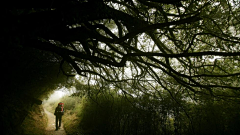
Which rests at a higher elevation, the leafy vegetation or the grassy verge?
the leafy vegetation

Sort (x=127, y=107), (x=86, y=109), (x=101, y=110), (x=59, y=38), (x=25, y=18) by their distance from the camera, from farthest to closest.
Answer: (x=86, y=109) → (x=101, y=110) → (x=127, y=107) → (x=59, y=38) → (x=25, y=18)

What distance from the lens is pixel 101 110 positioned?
24.8 feet

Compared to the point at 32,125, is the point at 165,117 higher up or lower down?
higher up

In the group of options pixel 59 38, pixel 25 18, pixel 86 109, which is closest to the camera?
pixel 25 18

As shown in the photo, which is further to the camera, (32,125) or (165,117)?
(32,125)

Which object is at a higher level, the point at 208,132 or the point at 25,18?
the point at 25,18

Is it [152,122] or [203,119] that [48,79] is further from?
[203,119]

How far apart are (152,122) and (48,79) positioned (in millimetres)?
6686

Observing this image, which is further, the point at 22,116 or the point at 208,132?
the point at 22,116

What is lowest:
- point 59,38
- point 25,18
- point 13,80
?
point 13,80

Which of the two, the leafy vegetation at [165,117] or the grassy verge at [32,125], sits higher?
the leafy vegetation at [165,117]

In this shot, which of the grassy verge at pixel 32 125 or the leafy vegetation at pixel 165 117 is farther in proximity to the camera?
the grassy verge at pixel 32 125

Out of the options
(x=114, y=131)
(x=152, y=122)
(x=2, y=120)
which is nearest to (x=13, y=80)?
(x=2, y=120)

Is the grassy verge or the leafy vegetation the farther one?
the grassy verge
